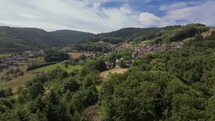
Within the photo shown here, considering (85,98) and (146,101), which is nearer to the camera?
(146,101)

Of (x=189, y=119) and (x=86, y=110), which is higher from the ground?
(x=189, y=119)

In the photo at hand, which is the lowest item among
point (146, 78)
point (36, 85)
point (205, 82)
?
point (36, 85)

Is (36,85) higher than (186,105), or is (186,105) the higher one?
(186,105)

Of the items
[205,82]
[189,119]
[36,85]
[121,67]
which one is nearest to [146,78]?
[189,119]

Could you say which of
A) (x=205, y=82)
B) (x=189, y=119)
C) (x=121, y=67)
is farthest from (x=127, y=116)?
(x=121, y=67)

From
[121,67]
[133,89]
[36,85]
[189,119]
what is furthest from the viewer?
[121,67]

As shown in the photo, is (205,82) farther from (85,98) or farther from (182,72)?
(85,98)

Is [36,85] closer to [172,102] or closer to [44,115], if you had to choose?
[44,115]

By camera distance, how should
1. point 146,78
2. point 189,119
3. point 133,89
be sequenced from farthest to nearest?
point 146,78 < point 133,89 < point 189,119

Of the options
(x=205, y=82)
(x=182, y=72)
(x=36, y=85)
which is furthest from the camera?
(x=36, y=85)
